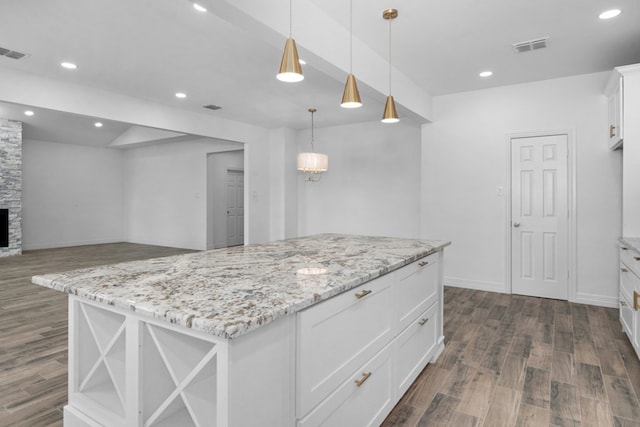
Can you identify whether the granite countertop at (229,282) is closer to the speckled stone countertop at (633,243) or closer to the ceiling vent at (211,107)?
the speckled stone countertop at (633,243)

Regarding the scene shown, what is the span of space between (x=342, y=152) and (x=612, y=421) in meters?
5.54

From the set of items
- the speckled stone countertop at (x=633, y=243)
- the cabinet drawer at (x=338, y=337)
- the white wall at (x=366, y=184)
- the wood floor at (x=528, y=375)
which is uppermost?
the white wall at (x=366, y=184)

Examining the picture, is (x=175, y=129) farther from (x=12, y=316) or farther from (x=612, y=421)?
→ (x=612, y=421)

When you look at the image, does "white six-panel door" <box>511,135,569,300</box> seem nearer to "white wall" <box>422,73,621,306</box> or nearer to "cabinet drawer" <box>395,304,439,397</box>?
"white wall" <box>422,73,621,306</box>

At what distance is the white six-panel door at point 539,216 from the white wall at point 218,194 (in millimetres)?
6404

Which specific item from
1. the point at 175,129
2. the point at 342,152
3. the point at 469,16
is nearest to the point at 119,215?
the point at 175,129

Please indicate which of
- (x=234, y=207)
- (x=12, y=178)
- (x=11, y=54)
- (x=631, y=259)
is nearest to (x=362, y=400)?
(x=631, y=259)

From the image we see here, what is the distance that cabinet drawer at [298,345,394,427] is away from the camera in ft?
4.53

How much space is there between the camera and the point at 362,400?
1.65 m

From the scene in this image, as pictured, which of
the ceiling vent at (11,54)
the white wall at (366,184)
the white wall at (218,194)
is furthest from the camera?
the white wall at (218,194)

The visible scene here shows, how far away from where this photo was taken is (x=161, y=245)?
30.7 ft

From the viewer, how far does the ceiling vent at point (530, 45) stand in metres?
3.37

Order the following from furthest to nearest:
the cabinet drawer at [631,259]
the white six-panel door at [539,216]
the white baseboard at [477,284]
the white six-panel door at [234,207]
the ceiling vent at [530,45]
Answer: the white six-panel door at [234,207]
the white baseboard at [477,284]
the white six-panel door at [539,216]
the ceiling vent at [530,45]
the cabinet drawer at [631,259]

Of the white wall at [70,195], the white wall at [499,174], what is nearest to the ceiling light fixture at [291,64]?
the white wall at [499,174]
